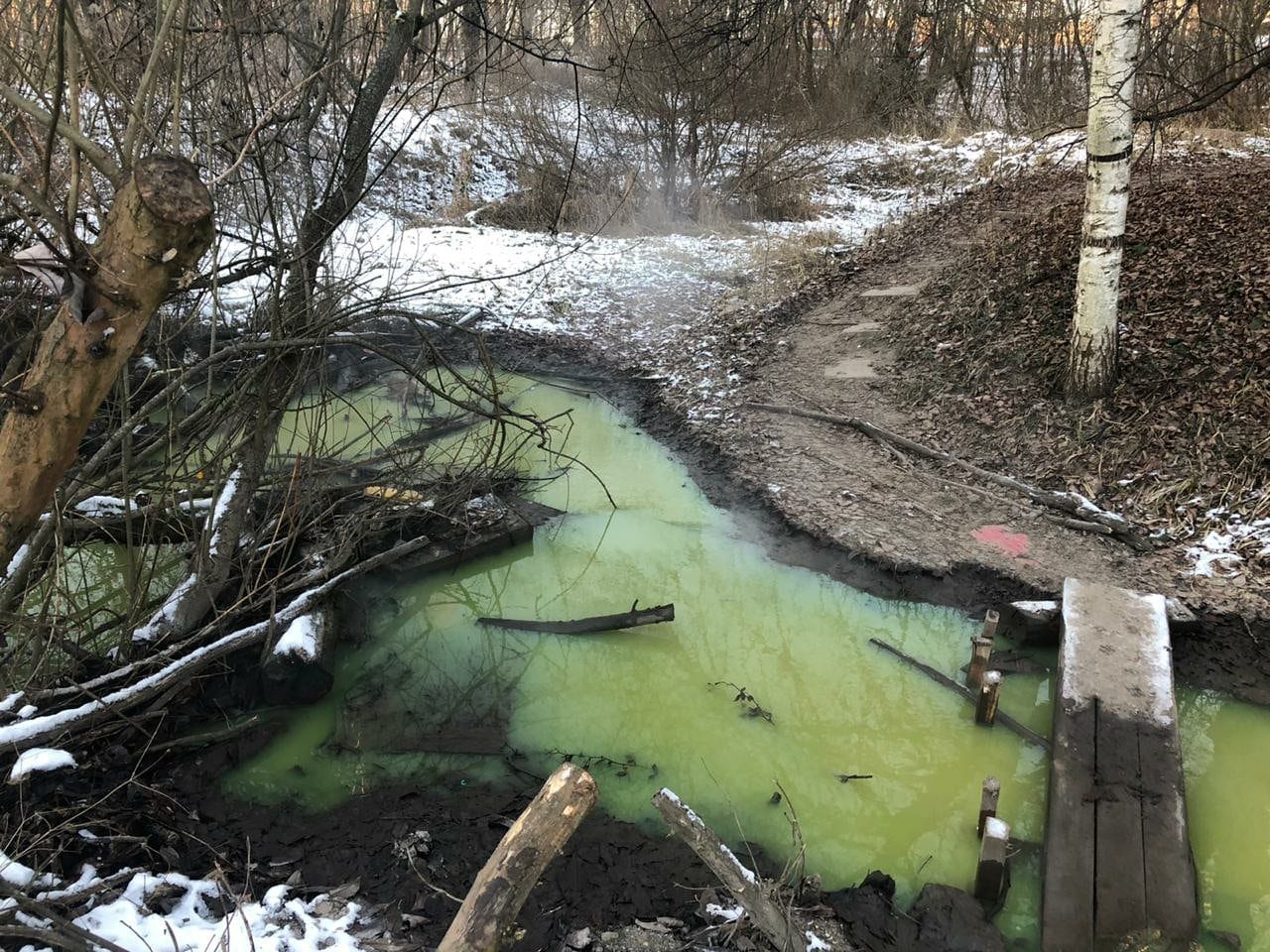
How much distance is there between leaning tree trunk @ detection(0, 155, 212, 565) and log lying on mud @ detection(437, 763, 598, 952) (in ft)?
5.38

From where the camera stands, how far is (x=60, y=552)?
4039mm

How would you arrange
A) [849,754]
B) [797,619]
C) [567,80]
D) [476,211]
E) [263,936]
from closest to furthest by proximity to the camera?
[263,936] < [849,754] < [797,619] < [476,211] < [567,80]

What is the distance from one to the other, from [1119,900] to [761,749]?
6.12 ft

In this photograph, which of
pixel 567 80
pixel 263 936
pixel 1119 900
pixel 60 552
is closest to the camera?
pixel 263 936

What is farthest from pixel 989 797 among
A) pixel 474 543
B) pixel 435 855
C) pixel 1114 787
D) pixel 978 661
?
pixel 474 543

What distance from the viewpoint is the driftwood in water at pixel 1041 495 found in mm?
6137

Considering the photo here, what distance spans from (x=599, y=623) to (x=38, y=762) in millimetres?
3236

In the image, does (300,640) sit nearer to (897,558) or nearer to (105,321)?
(105,321)

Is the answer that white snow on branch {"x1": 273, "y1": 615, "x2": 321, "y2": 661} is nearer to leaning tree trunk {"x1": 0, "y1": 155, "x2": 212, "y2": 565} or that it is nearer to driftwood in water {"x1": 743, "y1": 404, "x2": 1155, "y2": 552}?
leaning tree trunk {"x1": 0, "y1": 155, "x2": 212, "y2": 565}

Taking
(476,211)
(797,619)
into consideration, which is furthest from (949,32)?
(797,619)

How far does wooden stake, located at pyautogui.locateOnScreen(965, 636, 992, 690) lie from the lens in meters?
4.88

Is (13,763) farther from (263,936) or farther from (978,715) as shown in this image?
(978,715)

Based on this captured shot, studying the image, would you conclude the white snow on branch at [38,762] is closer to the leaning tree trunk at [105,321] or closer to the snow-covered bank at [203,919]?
the snow-covered bank at [203,919]

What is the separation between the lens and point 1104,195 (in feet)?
21.5
